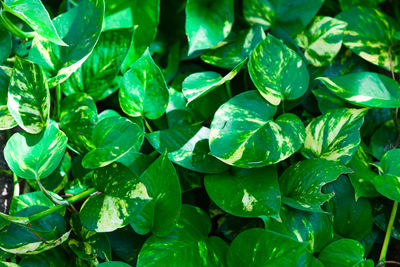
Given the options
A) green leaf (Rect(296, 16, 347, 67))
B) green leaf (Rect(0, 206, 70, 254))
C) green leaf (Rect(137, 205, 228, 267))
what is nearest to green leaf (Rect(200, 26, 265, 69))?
green leaf (Rect(296, 16, 347, 67))

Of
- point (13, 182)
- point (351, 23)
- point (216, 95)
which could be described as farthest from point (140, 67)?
point (351, 23)

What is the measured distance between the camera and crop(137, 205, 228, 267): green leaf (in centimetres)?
67

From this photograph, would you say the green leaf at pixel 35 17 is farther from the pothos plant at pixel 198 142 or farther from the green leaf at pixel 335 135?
the green leaf at pixel 335 135

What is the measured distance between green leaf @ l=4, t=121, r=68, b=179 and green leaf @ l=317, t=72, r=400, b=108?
52 centimetres

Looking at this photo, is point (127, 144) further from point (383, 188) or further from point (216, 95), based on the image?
point (383, 188)

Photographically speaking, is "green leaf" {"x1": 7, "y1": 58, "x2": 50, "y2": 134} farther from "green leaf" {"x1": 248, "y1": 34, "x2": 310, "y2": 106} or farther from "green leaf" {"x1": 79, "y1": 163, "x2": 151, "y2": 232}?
"green leaf" {"x1": 248, "y1": 34, "x2": 310, "y2": 106}

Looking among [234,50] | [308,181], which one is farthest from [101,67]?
[308,181]

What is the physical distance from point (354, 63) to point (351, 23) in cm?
9

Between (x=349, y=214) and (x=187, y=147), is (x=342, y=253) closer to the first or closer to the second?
(x=349, y=214)

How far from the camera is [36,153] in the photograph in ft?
2.30

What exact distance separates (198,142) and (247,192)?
14 cm

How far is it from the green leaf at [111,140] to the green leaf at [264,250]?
25 centimetres

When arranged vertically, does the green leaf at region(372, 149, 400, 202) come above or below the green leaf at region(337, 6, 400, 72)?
below

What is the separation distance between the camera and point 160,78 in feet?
2.57
